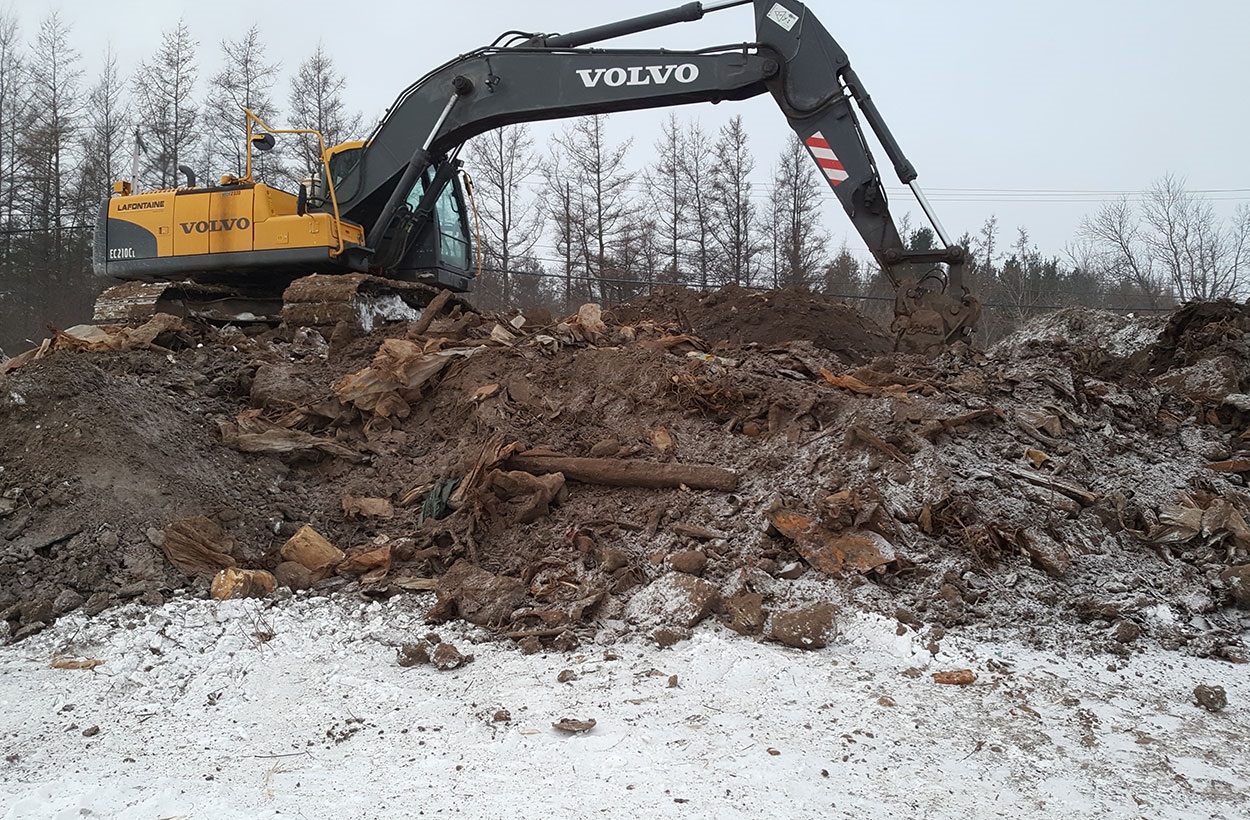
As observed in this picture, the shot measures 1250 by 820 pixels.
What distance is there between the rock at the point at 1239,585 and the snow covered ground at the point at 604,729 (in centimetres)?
65

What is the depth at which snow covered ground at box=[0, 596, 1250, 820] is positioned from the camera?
2.60 metres

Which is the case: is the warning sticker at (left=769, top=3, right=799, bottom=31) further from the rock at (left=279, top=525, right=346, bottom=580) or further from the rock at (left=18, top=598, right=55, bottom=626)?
the rock at (left=18, top=598, right=55, bottom=626)

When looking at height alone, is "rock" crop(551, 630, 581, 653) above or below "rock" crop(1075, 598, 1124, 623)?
below

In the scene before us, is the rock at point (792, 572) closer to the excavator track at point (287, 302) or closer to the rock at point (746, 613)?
the rock at point (746, 613)

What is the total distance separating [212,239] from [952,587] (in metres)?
8.39

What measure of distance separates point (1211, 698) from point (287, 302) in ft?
26.1

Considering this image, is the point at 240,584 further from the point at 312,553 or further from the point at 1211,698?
the point at 1211,698

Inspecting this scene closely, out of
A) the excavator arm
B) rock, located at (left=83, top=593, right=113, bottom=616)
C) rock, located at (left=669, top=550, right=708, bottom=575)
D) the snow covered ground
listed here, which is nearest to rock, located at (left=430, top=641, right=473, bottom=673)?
the snow covered ground

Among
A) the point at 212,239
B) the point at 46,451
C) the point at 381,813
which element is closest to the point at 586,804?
the point at 381,813

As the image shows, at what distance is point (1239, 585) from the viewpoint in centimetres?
390

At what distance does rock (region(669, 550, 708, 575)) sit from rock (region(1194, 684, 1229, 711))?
212cm

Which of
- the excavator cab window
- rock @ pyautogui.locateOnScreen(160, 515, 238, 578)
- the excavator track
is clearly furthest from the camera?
the excavator cab window

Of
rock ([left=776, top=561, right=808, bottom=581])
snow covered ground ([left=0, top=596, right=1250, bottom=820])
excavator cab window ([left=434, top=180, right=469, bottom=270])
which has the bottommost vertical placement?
snow covered ground ([left=0, top=596, right=1250, bottom=820])

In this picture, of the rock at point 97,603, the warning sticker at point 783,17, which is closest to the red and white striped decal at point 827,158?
the warning sticker at point 783,17
